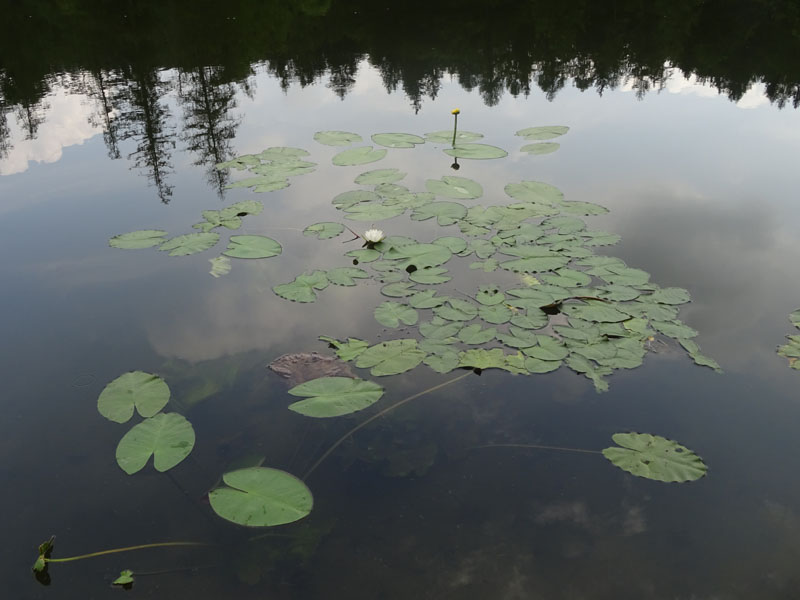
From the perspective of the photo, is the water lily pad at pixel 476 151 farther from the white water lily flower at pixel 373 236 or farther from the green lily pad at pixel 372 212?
the white water lily flower at pixel 373 236

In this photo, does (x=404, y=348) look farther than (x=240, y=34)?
No

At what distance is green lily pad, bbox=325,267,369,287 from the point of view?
4.11 metres

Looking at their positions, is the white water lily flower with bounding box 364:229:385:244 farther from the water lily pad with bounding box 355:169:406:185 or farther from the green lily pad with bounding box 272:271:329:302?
the water lily pad with bounding box 355:169:406:185

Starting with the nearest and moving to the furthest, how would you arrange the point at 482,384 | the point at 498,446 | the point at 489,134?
1. the point at 498,446
2. the point at 482,384
3. the point at 489,134

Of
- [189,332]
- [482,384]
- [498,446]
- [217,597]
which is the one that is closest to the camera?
[217,597]

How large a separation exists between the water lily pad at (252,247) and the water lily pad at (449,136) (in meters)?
2.72

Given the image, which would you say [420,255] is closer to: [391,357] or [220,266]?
[391,357]

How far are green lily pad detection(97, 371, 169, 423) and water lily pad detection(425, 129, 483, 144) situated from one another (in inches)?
174

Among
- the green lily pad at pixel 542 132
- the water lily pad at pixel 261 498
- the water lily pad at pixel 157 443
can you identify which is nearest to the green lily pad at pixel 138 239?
the water lily pad at pixel 157 443

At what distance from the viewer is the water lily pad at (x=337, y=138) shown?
6754 mm

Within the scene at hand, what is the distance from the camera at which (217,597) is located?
226cm

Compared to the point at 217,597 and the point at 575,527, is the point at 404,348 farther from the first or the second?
the point at 217,597

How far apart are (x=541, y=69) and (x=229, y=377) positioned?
8.74m

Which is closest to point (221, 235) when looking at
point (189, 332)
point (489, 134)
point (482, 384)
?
point (189, 332)
